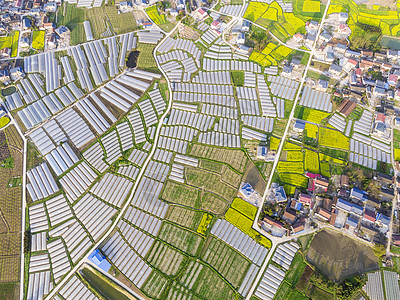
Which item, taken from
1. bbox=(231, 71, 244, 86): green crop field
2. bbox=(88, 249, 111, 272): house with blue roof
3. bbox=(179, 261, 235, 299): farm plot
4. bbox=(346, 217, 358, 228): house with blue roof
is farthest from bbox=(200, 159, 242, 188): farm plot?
bbox=(88, 249, 111, 272): house with blue roof

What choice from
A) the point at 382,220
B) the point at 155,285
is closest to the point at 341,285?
the point at 382,220

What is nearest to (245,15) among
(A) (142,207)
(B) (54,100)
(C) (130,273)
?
(B) (54,100)

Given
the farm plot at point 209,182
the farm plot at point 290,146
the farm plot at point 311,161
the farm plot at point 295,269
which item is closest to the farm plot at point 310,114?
the farm plot at point 290,146

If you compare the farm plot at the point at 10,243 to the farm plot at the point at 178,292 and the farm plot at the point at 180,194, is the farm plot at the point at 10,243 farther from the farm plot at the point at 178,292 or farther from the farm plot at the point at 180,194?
the farm plot at the point at 178,292

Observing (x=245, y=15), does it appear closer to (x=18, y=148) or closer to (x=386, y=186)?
(x=386, y=186)

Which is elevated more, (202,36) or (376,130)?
(202,36)

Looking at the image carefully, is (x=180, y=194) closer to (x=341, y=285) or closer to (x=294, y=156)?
(x=294, y=156)
